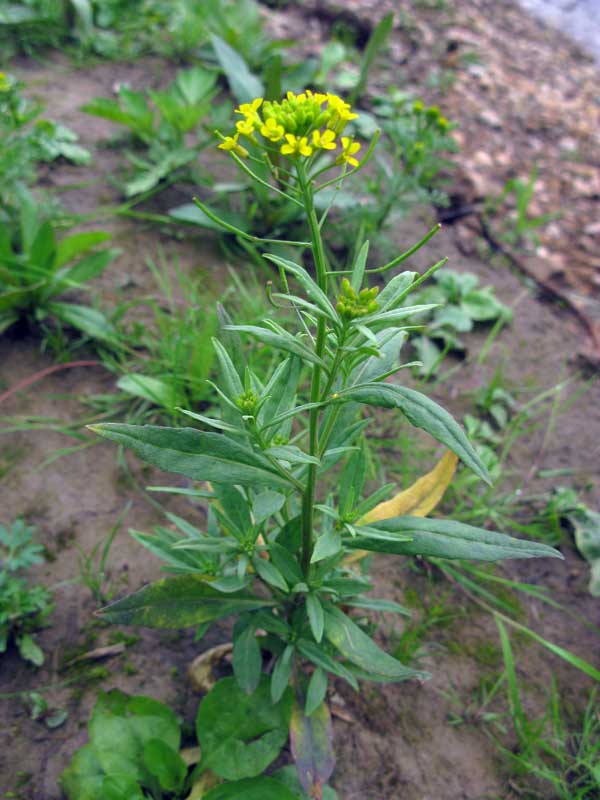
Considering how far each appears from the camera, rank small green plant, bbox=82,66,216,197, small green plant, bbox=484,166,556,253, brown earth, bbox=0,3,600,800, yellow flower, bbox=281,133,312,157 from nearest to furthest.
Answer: yellow flower, bbox=281,133,312,157
brown earth, bbox=0,3,600,800
small green plant, bbox=82,66,216,197
small green plant, bbox=484,166,556,253

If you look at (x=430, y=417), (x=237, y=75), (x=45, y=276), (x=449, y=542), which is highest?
(x=430, y=417)

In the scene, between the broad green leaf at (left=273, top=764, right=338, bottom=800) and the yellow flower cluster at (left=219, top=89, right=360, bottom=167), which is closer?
the yellow flower cluster at (left=219, top=89, right=360, bottom=167)

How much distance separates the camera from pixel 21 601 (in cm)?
170

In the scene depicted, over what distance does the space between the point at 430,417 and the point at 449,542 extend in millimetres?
329

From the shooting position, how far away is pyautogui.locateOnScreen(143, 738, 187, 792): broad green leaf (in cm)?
144

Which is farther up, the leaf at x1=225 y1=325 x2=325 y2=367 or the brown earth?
the leaf at x1=225 y1=325 x2=325 y2=367

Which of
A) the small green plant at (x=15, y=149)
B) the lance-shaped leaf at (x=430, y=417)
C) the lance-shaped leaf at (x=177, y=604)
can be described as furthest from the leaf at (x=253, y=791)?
the small green plant at (x=15, y=149)

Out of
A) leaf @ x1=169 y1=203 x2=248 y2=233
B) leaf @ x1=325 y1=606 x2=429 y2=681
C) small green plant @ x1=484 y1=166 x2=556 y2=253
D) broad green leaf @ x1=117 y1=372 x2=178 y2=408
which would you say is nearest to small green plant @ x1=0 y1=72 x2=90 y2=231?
leaf @ x1=169 y1=203 x2=248 y2=233

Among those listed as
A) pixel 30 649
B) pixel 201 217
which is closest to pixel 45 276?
pixel 201 217

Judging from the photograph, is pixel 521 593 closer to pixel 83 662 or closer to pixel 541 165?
pixel 83 662

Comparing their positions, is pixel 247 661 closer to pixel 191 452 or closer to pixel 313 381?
pixel 191 452

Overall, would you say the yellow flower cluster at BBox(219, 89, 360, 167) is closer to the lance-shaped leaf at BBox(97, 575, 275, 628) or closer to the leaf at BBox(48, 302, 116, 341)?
the lance-shaped leaf at BBox(97, 575, 275, 628)

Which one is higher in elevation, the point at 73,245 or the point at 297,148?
the point at 297,148

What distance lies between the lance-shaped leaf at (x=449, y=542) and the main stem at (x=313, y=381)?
0.11m
